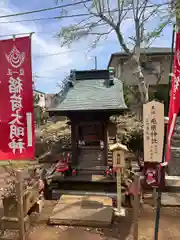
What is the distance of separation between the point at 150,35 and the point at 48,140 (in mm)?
9515

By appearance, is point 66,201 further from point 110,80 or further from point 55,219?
point 110,80

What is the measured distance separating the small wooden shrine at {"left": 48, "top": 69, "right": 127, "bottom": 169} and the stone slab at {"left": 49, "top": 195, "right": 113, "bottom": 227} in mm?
1913

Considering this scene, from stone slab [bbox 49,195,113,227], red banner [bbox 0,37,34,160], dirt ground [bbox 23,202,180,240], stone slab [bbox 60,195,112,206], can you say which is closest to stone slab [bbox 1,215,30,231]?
dirt ground [bbox 23,202,180,240]

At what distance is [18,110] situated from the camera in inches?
183

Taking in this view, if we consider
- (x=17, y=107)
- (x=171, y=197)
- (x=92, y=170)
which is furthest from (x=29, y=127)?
(x=171, y=197)

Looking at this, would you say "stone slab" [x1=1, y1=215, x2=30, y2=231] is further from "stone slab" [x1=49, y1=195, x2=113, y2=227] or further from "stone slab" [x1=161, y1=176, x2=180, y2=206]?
"stone slab" [x1=161, y1=176, x2=180, y2=206]

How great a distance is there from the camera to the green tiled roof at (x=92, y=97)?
7252mm

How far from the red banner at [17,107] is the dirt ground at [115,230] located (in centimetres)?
169

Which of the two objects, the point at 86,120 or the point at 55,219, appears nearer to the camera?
the point at 55,219

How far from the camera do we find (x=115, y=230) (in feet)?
16.3

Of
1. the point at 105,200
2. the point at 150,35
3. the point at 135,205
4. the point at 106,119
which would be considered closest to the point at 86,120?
the point at 106,119

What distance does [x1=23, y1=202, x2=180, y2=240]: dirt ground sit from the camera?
4.67 m

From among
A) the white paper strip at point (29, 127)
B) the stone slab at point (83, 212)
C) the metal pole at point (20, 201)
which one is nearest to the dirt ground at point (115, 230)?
the stone slab at point (83, 212)

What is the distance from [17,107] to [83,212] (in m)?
2.96
